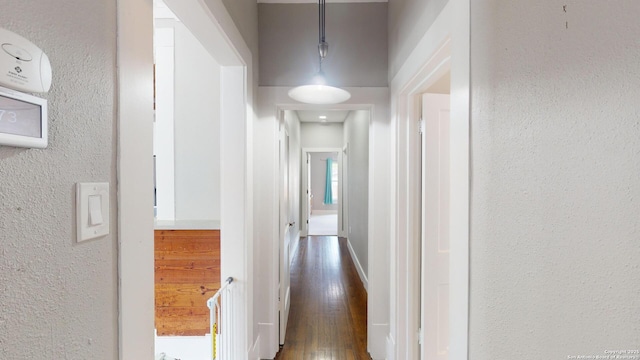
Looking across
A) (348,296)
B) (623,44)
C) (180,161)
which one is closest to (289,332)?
(348,296)

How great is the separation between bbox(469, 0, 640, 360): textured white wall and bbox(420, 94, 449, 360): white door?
89 cm

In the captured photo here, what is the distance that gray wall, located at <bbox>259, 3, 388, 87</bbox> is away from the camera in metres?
2.20

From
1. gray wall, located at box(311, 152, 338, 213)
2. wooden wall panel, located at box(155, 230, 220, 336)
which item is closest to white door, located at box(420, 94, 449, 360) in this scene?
wooden wall panel, located at box(155, 230, 220, 336)

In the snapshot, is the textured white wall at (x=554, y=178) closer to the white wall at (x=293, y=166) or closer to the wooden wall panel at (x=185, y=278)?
the wooden wall panel at (x=185, y=278)

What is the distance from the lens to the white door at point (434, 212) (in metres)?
1.78

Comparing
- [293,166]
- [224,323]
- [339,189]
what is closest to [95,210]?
[224,323]

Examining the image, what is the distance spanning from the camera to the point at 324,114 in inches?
211

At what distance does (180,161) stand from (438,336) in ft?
7.14

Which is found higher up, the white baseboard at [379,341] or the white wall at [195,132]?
the white wall at [195,132]

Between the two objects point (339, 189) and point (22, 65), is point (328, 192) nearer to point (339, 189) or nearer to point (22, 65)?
point (339, 189)

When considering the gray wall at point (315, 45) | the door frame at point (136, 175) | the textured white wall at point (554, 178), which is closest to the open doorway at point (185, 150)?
the gray wall at point (315, 45)

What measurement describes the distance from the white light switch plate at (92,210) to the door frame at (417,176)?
1.03 metres

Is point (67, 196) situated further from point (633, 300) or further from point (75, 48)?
point (633, 300)

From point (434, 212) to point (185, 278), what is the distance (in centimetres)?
177
